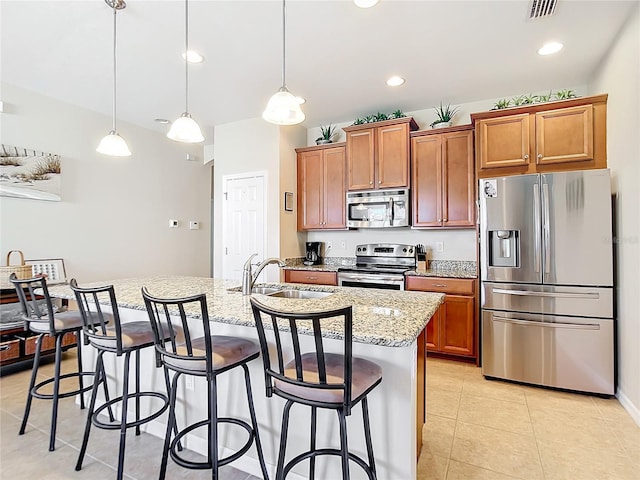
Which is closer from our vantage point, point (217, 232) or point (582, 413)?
point (582, 413)

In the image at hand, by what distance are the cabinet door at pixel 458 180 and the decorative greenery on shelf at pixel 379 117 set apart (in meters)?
0.60

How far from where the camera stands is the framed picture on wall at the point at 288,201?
4.39 metres

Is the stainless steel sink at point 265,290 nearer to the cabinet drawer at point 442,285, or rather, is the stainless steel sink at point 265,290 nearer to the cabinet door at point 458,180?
the cabinet drawer at point 442,285

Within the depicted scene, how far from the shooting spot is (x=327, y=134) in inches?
176

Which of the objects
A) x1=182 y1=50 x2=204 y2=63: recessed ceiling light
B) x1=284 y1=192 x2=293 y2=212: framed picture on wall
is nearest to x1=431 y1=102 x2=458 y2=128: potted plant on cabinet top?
x1=284 y1=192 x2=293 y2=212: framed picture on wall

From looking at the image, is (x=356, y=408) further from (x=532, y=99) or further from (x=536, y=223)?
(x=532, y=99)

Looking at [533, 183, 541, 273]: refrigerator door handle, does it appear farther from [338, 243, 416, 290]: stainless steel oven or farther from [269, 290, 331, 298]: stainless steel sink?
[269, 290, 331, 298]: stainless steel sink

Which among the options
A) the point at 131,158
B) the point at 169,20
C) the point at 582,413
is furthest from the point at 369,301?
the point at 131,158

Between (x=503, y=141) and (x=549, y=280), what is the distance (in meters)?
1.36

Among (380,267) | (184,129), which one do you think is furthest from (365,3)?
(380,267)

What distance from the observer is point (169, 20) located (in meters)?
2.42

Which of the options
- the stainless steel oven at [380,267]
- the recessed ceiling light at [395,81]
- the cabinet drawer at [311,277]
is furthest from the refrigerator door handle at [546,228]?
the cabinet drawer at [311,277]

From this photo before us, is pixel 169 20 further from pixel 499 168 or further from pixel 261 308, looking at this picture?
pixel 499 168

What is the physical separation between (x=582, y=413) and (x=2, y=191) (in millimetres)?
5363
